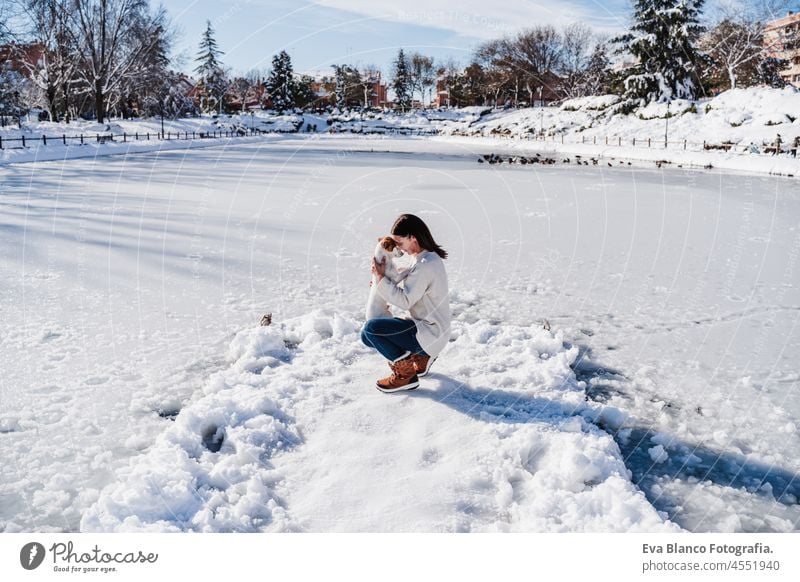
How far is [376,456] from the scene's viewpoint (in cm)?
336

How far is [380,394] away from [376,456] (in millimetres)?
865

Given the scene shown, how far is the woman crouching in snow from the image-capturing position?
3.76 m

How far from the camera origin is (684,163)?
30.4 m

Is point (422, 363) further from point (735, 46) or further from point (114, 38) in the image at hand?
point (735, 46)

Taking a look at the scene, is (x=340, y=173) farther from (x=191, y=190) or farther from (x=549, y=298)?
(x=549, y=298)

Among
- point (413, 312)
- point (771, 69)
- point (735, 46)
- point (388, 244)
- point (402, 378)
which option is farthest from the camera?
point (771, 69)

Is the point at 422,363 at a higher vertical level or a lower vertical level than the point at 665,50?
lower

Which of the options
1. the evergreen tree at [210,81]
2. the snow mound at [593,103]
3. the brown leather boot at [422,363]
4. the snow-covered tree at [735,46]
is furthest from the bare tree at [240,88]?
the brown leather boot at [422,363]

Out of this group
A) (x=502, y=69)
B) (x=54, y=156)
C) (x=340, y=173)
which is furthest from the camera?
(x=502, y=69)

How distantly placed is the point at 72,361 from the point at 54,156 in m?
28.3

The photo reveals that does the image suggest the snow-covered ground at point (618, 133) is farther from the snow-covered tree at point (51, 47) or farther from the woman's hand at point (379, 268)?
the woman's hand at point (379, 268)
